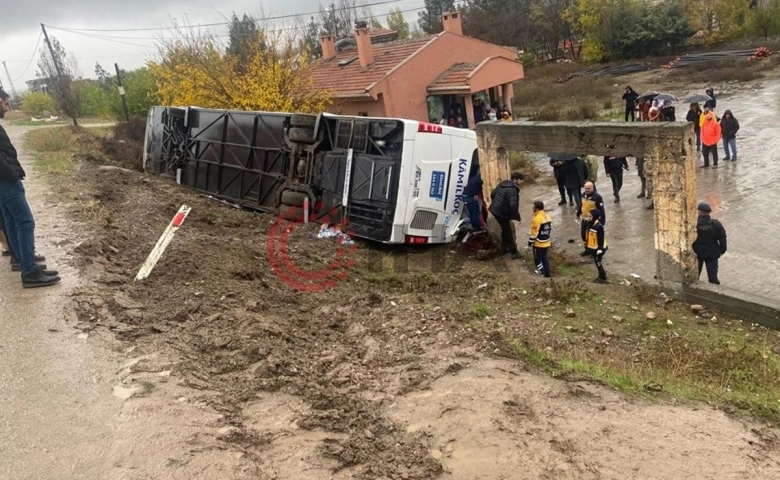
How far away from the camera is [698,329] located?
22.5 feet

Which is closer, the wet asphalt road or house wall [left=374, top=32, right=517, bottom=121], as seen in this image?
the wet asphalt road

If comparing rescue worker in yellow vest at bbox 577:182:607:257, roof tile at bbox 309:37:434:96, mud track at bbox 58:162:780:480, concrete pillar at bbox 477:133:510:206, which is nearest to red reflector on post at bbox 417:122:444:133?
concrete pillar at bbox 477:133:510:206

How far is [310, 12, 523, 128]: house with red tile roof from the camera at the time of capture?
19859 mm

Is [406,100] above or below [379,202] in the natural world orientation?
above

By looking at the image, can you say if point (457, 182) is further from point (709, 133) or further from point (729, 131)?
point (729, 131)

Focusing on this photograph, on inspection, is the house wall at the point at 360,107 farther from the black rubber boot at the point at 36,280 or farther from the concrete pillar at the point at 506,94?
the black rubber boot at the point at 36,280

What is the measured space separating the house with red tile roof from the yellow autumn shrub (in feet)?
4.64

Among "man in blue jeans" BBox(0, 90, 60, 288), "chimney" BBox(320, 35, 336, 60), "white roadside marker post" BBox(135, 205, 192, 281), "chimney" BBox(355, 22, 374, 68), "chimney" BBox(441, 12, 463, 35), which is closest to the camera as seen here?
"man in blue jeans" BBox(0, 90, 60, 288)

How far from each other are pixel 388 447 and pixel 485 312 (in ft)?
10.3

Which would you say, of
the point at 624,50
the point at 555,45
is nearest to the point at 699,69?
the point at 624,50

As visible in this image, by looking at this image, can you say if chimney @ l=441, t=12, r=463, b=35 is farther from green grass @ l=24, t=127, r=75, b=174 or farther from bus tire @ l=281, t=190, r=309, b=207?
bus tire @ l=281, t=190, r=309, b=207

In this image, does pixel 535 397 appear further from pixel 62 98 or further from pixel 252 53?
pixel 62 98

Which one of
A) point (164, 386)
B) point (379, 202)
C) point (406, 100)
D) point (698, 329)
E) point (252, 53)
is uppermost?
point (252, 53)

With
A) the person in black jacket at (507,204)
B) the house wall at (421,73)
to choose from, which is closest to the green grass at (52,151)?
the house wall at (421,73)
